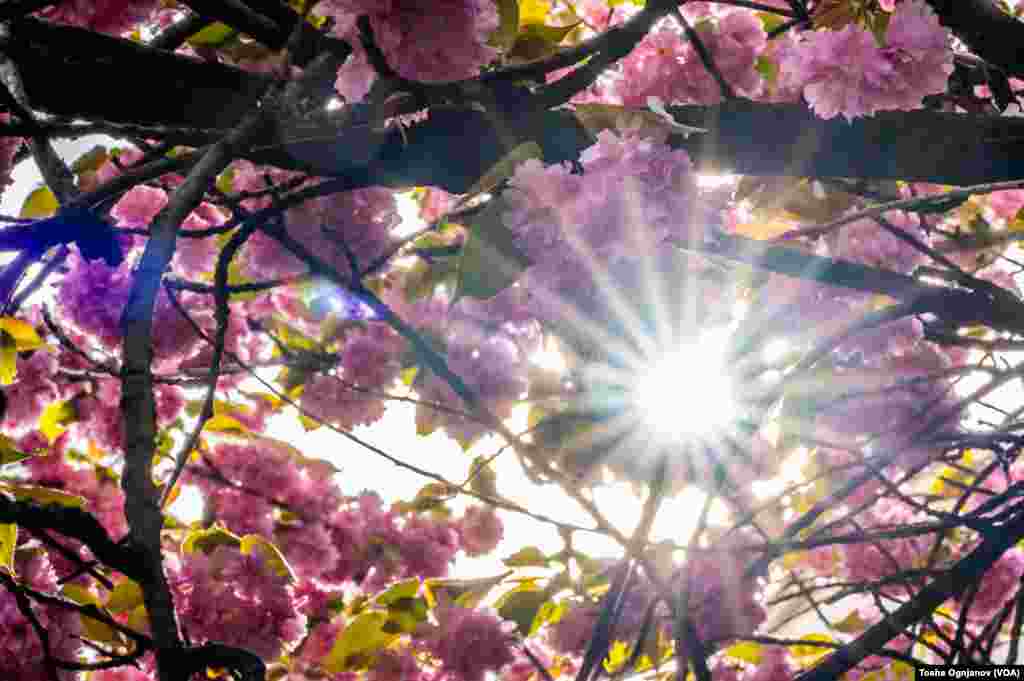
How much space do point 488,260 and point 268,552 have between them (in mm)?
1245

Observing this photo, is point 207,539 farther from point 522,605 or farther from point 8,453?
point 522,605

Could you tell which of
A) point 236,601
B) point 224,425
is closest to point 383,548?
point 224,425

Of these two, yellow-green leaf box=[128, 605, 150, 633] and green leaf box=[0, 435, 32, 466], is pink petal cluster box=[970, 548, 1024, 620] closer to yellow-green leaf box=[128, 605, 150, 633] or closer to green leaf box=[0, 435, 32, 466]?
yellow-green leaf box=[128, 605, 150, 633]

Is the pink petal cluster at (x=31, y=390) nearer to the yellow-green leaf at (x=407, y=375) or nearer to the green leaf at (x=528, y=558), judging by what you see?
the yellow-green leaf at (x=407, y=375)

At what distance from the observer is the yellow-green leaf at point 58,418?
10.5 feet

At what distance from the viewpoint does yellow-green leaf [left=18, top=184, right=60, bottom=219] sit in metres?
2.24

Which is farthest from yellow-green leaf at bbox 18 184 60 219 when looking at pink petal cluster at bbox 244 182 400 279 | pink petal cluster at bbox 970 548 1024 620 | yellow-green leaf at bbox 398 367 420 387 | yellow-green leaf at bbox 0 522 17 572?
pink petal cluster at bbox 970 548 1024 620

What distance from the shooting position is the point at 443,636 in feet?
7.10

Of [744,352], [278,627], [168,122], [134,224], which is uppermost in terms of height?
[134,224]

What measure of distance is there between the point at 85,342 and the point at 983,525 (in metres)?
2.91

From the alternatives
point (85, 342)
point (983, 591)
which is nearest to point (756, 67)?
point (983, 591)

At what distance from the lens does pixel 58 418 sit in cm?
323

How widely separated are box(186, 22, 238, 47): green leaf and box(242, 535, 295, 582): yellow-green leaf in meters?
1.15

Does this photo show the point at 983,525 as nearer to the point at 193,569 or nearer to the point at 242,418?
the point at 193,569
